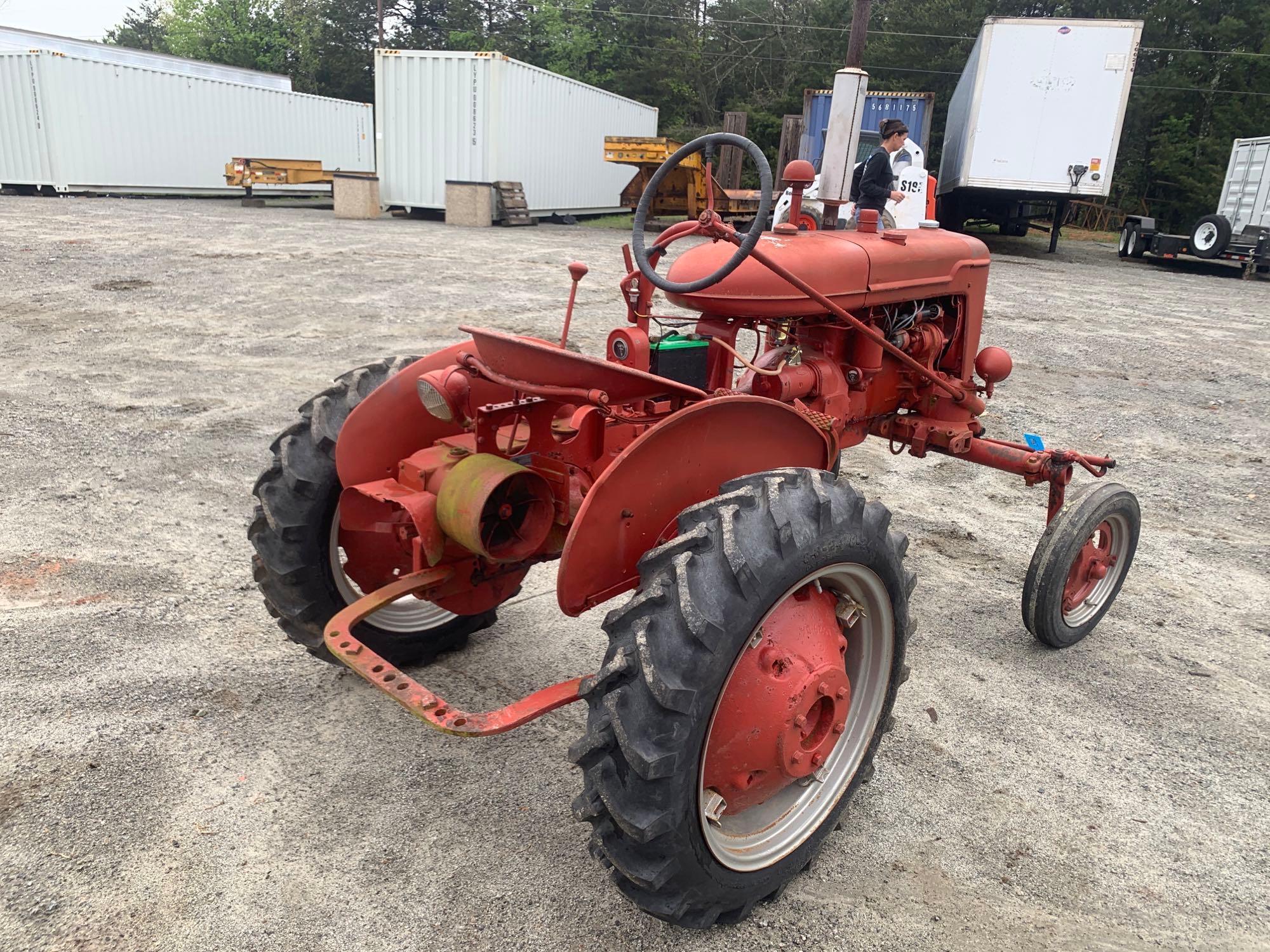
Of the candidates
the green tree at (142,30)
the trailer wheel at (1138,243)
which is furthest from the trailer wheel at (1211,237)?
the green tree at (142,30)

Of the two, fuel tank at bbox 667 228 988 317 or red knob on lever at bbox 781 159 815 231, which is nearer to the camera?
fuel tank at bbox 667 228 988 317

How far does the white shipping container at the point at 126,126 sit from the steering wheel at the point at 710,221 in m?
20.3

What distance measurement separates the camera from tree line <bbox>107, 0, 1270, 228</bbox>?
95.8 feet

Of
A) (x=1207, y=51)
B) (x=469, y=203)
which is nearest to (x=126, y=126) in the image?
(x=469, y=203)

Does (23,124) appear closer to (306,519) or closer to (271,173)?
(271,173)

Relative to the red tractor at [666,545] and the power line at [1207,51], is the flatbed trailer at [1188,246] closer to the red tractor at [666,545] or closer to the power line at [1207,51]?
the power line at [1207,51]

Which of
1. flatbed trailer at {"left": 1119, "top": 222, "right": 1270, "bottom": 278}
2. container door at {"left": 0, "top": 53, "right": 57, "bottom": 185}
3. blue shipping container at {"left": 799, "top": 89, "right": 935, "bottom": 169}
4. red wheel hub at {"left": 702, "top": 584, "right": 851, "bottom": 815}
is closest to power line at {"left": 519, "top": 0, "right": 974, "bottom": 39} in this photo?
blue shipping container at {"left": 799, "top": 89, "right": 935, "bottom": 169}

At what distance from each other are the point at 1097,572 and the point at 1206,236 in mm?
17322

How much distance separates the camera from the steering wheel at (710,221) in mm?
2197

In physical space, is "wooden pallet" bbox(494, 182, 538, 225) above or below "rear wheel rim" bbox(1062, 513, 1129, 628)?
above

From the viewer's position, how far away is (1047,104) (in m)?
14.9

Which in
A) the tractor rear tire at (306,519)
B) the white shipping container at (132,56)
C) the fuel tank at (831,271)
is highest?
the white shipping container at (132,56)

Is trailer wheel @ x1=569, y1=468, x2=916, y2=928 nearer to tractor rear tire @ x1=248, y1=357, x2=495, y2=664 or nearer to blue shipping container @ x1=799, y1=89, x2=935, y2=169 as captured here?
tractor rear tire @ x1=248, y1=357, x2=495, y2=664

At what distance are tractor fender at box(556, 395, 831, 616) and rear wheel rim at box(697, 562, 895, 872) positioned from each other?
1.12 ft
